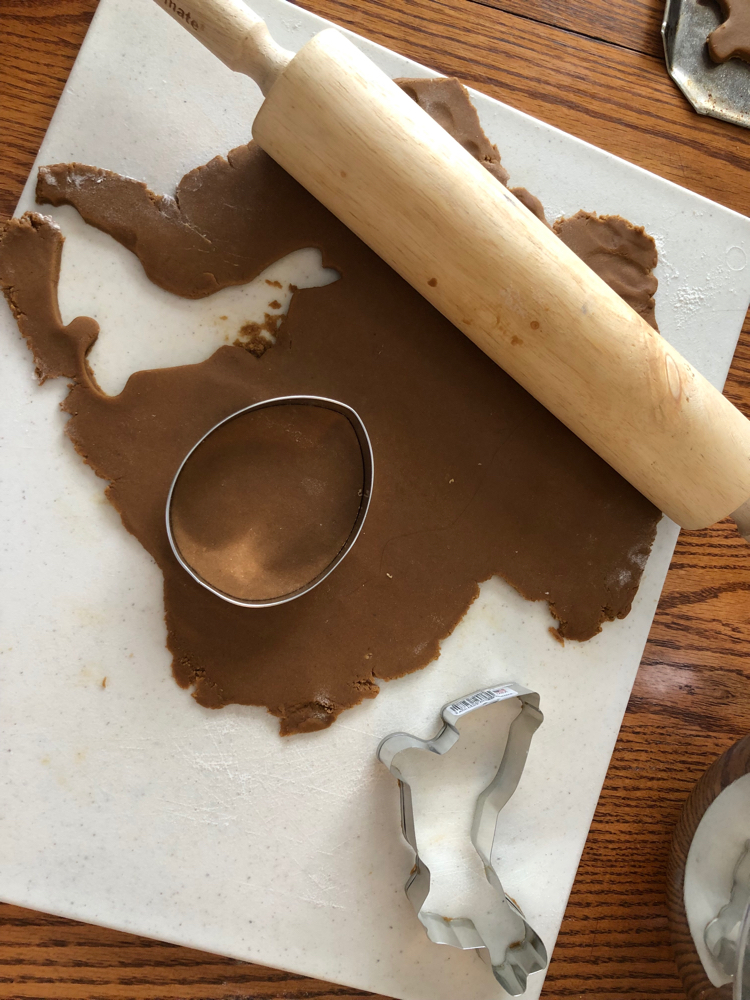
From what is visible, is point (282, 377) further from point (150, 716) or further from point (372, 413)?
point (150, 716)

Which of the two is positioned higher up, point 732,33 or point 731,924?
point 732,33

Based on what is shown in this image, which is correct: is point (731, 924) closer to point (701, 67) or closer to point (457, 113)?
point (457, 113)

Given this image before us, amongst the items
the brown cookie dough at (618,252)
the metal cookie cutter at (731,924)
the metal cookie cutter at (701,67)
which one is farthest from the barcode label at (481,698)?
the metal cookie cutter at (701,67)

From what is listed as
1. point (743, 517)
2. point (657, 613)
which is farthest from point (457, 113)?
point (657, 613)

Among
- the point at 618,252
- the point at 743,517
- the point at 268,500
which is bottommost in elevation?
the point at 268,500


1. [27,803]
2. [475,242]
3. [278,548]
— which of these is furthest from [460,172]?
[27,803]

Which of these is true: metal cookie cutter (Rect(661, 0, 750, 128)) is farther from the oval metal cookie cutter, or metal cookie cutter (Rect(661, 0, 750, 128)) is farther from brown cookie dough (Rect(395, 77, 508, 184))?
the oval metal cookie cutter
